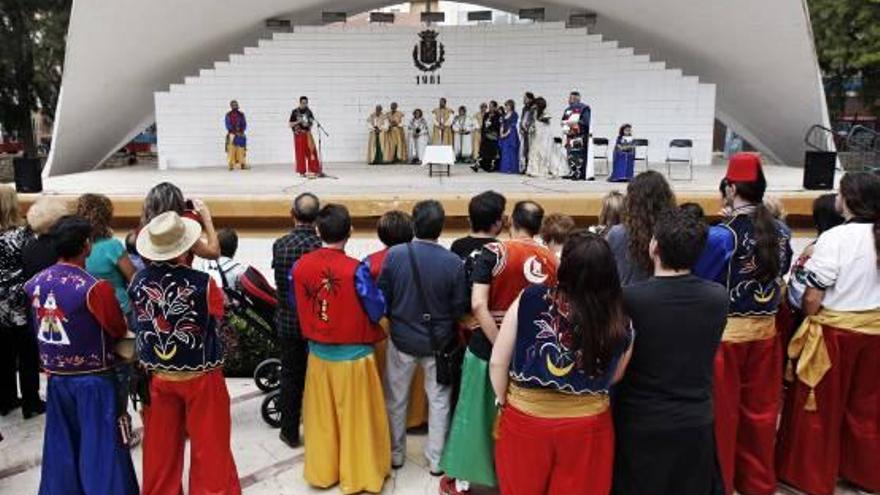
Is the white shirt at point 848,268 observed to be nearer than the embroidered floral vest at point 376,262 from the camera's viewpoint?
Yes

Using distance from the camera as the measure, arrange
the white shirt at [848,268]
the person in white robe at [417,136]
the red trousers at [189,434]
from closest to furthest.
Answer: the red trousers at [189,434] → the white shirt at [848,268] → the person in white robe at [417,136]

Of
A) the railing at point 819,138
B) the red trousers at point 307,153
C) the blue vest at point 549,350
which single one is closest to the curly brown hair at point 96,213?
the blue vest at point 549,350

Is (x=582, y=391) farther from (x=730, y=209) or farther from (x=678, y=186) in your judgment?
(x=678, y=186)

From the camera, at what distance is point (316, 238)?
3.43 meters

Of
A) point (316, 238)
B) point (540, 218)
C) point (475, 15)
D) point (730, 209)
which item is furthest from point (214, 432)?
point (475, 15)

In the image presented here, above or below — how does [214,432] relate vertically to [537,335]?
→ below

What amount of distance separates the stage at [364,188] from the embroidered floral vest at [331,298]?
4073 millimetres

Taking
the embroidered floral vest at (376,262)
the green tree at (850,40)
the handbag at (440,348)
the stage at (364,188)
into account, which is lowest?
the handbag at (440,348)

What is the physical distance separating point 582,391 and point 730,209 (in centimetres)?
135

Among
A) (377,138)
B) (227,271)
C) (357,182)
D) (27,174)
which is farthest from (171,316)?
(377,138)

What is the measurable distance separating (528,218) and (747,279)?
97 centimetres

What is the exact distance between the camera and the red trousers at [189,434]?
110 inches

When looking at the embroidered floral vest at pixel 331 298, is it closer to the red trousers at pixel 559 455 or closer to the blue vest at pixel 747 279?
the red trousers at pixel 559 455

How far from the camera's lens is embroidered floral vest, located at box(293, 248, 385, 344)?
9.83ft
